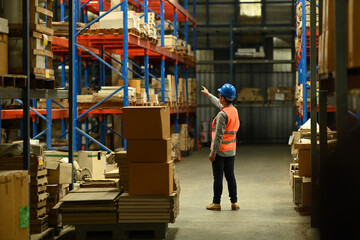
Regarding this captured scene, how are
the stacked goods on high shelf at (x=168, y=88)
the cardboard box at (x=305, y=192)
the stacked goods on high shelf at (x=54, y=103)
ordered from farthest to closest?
the stacked goods on high shelf at (x=168, y=88) → the stacked goods on high shelf at (x=54, y=103) → the cardboard box at (x=305, y=192)

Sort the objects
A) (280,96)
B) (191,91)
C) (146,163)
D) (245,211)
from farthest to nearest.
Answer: (280,96)
(191,91)
(245,211)
(146,163)

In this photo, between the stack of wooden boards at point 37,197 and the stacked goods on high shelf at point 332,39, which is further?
the stack of wooden boards at point 37,197

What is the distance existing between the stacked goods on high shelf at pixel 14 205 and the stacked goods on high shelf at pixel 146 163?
1.57 meters

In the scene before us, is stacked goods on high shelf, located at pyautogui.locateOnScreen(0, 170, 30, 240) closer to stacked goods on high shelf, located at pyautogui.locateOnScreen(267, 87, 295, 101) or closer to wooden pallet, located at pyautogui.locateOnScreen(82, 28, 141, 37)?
wooden pallet, located at pyautogui.locateOnScreen(82, 28, 141, 37)

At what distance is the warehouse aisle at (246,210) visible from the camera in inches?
287

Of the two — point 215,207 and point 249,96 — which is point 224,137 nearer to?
point 215,207

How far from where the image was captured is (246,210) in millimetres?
8781

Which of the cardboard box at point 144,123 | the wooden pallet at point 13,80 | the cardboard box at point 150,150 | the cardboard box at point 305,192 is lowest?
the cardboard box at point 305,192

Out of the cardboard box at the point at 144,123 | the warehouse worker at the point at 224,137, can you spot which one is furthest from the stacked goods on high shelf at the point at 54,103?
the cardboard box at the point at 144,123

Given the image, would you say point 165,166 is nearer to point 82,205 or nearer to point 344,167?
point 82,205

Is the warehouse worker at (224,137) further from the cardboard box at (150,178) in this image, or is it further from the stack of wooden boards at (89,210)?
the stack of wooden boards at (89,210)

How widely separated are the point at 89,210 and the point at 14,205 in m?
1.58

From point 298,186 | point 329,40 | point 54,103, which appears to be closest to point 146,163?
point 298,186

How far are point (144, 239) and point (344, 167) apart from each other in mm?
5066
